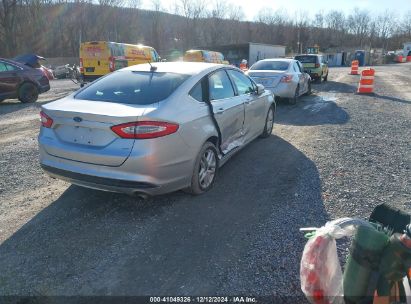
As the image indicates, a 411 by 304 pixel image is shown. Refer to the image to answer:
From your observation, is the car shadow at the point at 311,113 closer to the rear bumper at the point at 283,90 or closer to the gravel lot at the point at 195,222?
the rear bumper at the point at 283,90

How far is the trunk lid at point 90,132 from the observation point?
336 centimetres

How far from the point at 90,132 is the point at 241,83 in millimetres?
2891

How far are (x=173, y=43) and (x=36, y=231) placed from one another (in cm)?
8020

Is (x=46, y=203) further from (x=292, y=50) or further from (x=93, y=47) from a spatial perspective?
(x=292, y=50)

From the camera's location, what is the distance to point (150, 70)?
4.50 metres

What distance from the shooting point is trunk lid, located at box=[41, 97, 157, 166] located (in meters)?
3.36

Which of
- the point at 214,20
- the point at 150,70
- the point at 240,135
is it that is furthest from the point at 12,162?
the point at 214,20

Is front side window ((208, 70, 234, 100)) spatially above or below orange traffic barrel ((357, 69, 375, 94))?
above

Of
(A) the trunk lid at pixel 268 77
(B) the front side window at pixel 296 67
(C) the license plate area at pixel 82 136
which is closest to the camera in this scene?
(C) the license plate area at pixel 82 136

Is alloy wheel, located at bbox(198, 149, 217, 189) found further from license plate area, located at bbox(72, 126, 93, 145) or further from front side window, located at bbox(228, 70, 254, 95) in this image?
front side window, located at bbox(228, 70, 254, 95)

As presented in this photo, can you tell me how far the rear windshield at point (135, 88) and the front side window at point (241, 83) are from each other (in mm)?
1313

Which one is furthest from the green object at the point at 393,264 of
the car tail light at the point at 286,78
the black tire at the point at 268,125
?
the car tail light at the point at 286,78

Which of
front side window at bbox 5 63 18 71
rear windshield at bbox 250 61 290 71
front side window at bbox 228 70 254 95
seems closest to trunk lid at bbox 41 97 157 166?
front side window at bbox 228 70 254 95

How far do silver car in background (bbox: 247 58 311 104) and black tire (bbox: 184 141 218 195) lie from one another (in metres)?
6.65
